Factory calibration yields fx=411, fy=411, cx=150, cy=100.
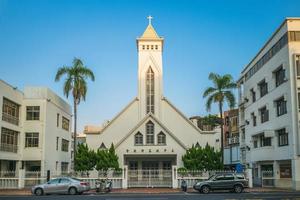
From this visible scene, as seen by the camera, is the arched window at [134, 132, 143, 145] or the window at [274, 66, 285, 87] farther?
the arched window at [134, 132, 143, 145]

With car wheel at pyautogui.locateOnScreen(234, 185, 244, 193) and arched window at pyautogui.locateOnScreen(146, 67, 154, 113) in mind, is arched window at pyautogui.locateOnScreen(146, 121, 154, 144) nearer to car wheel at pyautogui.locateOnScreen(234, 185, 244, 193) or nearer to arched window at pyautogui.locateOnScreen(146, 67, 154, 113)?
arched window at pyautogui.locateOnScreen(146, 67, 154, 113)

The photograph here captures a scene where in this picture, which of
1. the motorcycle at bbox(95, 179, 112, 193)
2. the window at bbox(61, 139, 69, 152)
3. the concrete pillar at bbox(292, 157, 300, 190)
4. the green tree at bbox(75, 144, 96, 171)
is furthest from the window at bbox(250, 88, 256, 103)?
the window at bbox(61, 139, 69, 152)

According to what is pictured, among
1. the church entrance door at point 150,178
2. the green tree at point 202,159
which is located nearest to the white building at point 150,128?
the green tree at point 202,159

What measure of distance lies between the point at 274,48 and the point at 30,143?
27.5 m

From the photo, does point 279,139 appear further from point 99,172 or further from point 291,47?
point 99,172

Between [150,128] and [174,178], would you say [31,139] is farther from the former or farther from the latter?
[174,178]

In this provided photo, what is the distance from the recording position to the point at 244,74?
52.8 metres

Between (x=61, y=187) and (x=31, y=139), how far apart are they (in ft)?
50.9

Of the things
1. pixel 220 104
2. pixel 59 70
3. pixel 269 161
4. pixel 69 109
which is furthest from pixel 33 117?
pixel 269 161

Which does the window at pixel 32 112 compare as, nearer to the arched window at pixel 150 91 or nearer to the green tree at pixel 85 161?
the green tree at pixel 85 161

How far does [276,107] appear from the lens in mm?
40438

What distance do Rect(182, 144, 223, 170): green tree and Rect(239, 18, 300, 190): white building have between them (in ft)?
14.9

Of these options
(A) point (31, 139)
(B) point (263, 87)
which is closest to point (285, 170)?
(B) point (263, 87)

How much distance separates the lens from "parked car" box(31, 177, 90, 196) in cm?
3077
